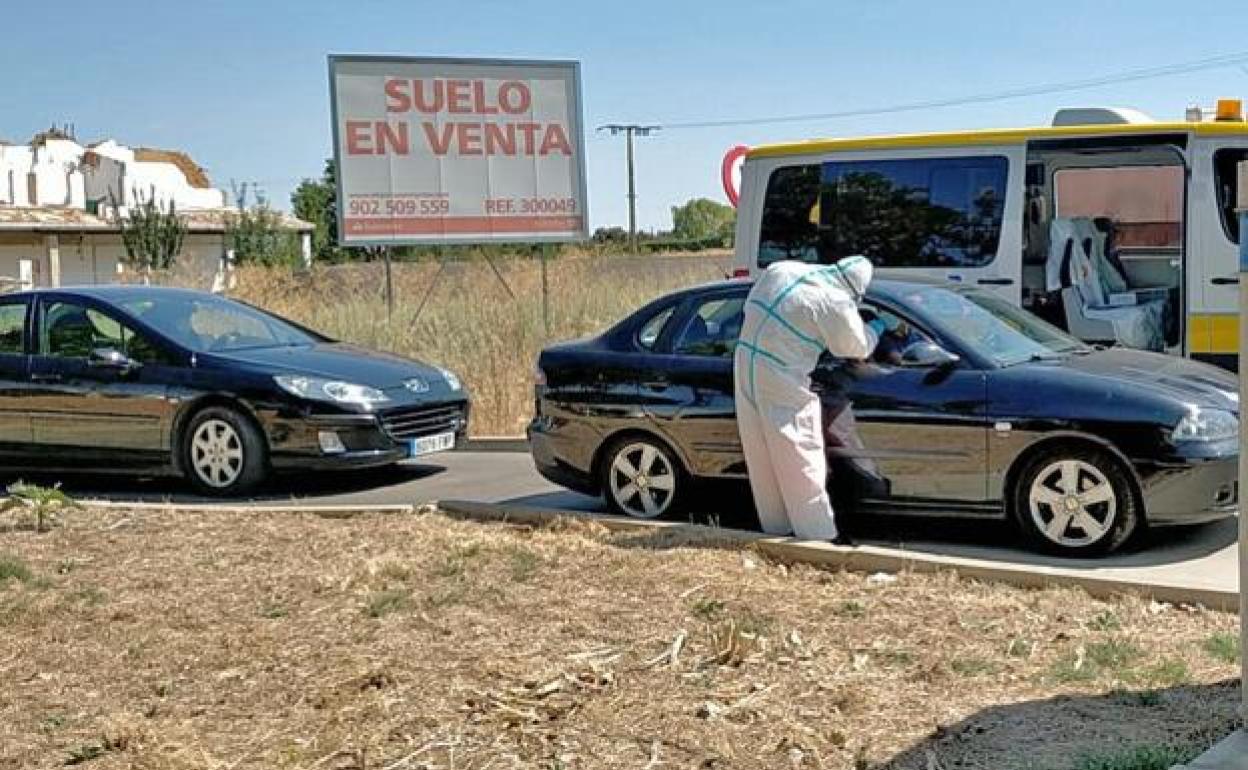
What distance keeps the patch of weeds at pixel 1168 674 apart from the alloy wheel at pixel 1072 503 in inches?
84.1

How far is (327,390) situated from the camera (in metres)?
10.2

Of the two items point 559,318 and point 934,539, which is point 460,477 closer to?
point 934,539

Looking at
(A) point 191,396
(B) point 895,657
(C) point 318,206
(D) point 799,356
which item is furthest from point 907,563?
(C) point 318,206

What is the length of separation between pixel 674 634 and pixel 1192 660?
76.8 inches

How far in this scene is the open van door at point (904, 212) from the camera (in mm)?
10812

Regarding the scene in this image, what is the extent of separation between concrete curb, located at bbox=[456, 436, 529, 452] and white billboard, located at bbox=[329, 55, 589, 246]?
765 centimetres

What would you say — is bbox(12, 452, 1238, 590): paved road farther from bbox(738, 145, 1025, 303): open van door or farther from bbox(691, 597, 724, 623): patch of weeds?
bbox(738, 145, 1025, 303): open van door

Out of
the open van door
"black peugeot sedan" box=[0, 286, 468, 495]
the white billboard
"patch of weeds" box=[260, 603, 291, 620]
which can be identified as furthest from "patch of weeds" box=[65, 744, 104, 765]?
the white billboard

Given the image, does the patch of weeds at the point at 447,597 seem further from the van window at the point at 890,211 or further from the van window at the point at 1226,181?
the van window at the point at 1226,181

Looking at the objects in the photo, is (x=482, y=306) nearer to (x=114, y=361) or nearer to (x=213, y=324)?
(x=213, y=324)

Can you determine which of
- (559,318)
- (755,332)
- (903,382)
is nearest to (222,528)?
(755,332)

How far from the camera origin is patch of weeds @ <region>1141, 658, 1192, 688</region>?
16.2 ft

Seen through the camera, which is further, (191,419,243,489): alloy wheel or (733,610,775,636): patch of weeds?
(191,419,243,489): alloy wheel

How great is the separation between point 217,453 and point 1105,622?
22.2 feet
